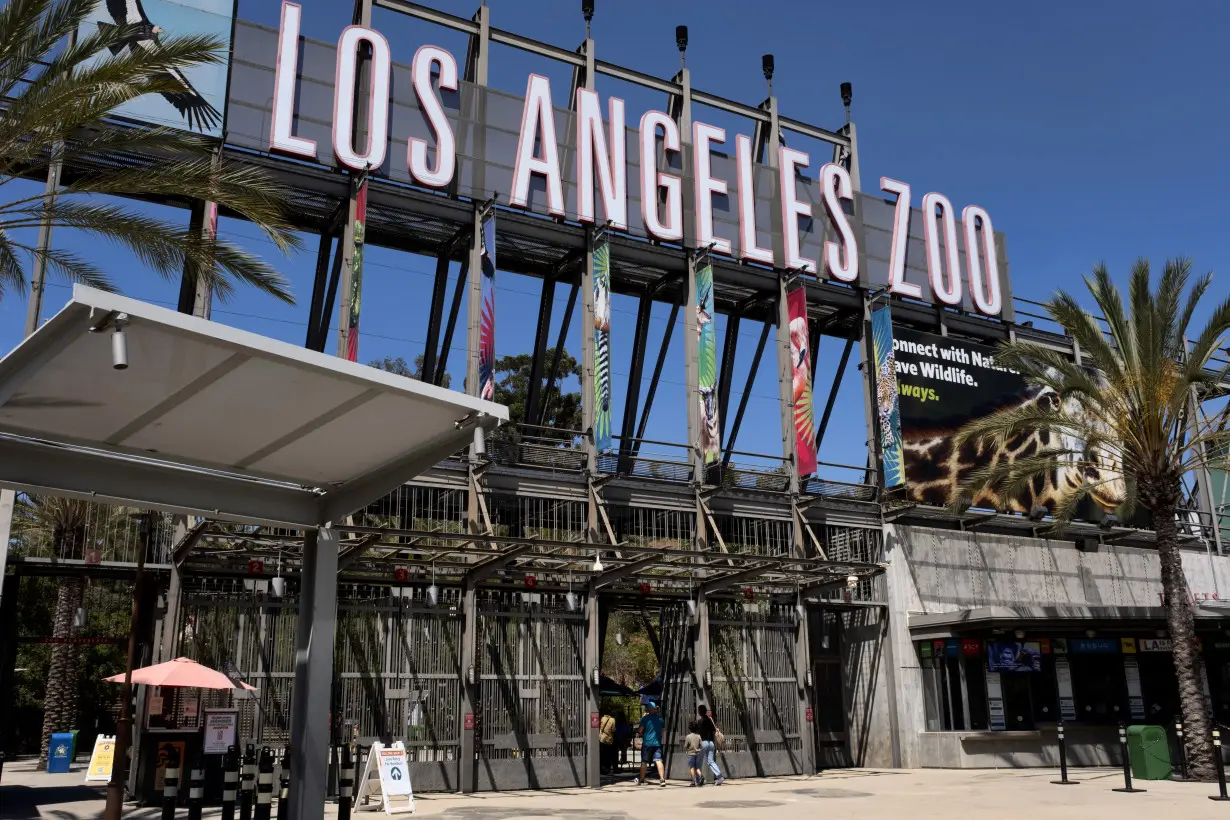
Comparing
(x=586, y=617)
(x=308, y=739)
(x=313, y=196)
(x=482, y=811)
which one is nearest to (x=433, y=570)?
(x=586, y=617)

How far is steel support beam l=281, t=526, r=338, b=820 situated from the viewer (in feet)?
32.6

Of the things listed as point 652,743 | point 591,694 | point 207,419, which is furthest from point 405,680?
point 207,419

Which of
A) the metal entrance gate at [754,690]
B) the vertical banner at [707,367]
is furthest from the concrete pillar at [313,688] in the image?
the vertical banner at [707,367]

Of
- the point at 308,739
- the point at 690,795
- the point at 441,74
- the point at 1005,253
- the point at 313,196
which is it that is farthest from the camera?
the point at 1005,253

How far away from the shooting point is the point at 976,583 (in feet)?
91.8

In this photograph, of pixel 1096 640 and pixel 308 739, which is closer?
pixel 308 739

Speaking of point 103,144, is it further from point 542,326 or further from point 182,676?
point 542,326

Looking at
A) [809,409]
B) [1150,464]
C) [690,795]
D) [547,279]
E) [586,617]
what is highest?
[547,279]

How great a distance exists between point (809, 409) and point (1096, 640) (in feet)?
29.5

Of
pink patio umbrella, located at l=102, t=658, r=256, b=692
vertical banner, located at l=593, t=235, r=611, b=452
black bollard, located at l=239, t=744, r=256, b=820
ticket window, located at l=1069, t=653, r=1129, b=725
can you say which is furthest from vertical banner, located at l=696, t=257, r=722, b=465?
black bollard, located at l=239, t=744, r=256, b=820

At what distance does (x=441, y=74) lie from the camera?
82.2 ft

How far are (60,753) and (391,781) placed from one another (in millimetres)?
14392

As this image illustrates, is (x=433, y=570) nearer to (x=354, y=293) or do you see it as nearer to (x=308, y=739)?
(x=354, y=293)

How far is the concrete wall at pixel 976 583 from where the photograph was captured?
2567 cm
